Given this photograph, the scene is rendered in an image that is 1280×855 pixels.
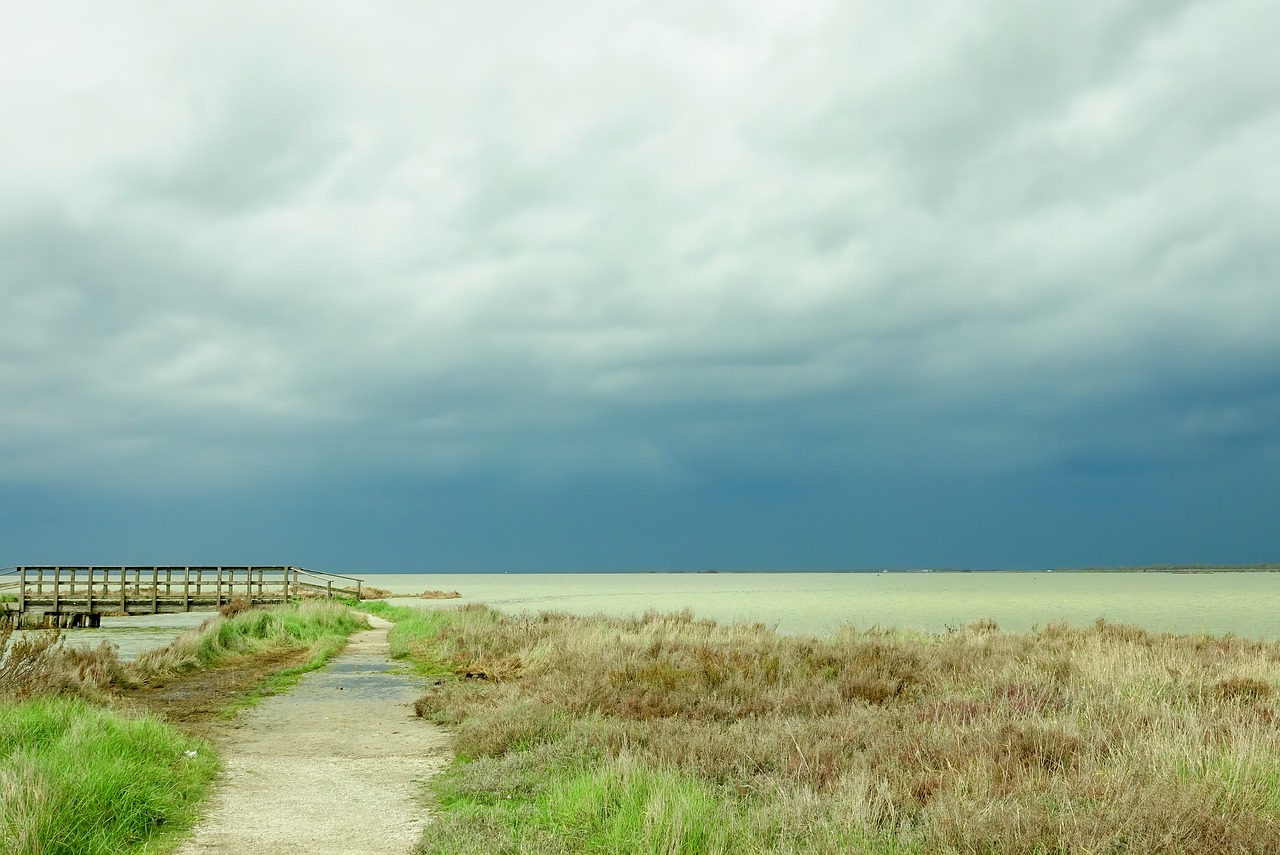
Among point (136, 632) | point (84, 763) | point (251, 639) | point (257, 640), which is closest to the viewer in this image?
point (84, 763)

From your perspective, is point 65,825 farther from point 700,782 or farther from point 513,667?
point 513,667

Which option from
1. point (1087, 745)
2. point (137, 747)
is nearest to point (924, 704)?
point (1087, 745)

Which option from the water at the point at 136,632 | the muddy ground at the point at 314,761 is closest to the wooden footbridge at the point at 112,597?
the water at the point at 136,632

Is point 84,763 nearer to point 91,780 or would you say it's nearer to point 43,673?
point 91,780

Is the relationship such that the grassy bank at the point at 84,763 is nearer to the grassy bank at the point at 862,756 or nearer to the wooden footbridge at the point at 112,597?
the grassy bank at the point at 862,756

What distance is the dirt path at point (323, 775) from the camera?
24.2 ft

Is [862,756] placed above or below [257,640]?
above

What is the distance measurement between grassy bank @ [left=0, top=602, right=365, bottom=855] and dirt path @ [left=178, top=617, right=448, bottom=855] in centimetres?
40

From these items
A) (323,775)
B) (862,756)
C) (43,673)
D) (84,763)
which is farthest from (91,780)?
(862,756)

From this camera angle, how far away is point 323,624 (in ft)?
103

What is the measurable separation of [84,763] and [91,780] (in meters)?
0.59

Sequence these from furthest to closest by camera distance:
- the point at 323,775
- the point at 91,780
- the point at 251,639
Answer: the point at 251,639
the point at 323,775
the point at 91,780

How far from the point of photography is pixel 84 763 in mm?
8000

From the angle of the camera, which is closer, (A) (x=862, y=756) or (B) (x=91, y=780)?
(B) (x=91, y=780)
